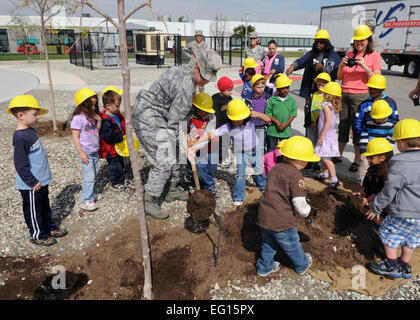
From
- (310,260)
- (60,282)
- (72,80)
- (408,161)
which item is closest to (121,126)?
(60,282)

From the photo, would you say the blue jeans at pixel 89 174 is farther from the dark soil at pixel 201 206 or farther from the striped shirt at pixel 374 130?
the striped shirt at pixel 374 130

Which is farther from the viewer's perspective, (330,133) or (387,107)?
(330,133)

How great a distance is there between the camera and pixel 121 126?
444 cm

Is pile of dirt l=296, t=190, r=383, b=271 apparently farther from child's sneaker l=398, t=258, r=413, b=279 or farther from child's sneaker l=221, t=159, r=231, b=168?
child's sneaker l=221, t=159, r=231, b=168

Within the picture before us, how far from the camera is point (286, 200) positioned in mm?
2725

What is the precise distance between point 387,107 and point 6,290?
14.8 ft

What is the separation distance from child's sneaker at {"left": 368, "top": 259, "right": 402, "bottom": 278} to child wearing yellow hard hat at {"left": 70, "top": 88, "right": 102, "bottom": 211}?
131 inches

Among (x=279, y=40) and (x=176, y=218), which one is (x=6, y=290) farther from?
(x=279, y=40)

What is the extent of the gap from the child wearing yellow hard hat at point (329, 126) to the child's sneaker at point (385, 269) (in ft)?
5.39

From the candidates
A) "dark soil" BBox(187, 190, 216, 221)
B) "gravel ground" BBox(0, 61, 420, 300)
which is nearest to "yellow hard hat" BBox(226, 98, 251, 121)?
"dark soil" BBox(187, 190, 216, 221)

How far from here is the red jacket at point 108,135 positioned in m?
4.22

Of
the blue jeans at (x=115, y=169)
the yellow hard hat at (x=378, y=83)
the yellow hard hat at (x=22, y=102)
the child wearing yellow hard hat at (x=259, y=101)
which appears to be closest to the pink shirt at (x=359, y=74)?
the yellow hard hat at (x=378, y=83)

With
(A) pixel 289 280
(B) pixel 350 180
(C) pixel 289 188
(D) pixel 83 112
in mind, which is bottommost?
(A) pixel 289 280

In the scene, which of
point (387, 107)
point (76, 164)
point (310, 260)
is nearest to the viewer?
point (310, 260)
